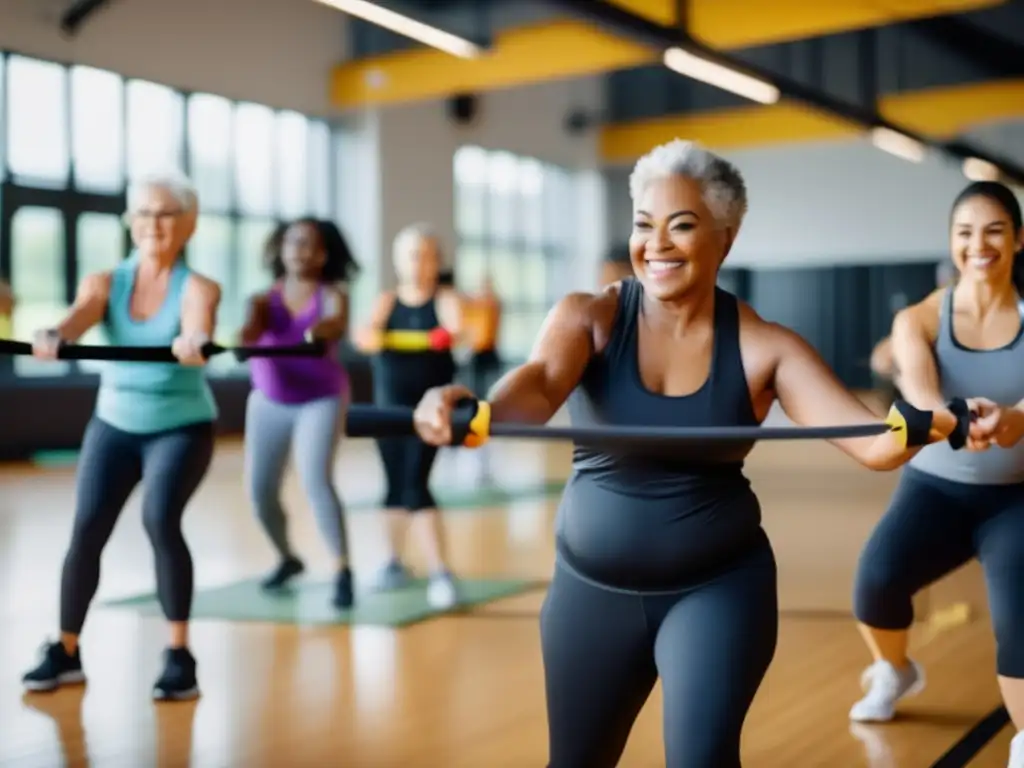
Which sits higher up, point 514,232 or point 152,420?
point 514,232

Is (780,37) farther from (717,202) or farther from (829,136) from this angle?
(717,202)

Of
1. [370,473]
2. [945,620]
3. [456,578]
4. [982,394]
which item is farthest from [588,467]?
[370,473]

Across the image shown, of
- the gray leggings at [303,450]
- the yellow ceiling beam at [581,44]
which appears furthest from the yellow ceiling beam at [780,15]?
the gray leggings at [303,450]

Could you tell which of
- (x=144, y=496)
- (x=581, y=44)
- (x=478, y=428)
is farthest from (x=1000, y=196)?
(x=581, y=44)

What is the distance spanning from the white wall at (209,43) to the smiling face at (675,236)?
9.10 m

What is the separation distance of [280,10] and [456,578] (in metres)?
8.76

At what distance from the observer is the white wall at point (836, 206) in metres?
17.1

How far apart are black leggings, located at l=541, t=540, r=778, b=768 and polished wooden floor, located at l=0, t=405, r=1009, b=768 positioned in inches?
41.1

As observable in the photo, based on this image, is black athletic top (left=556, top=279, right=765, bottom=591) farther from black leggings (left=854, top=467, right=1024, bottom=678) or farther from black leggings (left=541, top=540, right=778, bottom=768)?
black leggings (left=854, top=467, right=1024, bottom=678)

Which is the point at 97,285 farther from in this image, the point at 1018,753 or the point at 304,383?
the point at 1018,753

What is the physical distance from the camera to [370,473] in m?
9.74

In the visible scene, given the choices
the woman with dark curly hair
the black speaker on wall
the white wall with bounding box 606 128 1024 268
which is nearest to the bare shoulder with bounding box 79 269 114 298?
the woman with dark curly hair

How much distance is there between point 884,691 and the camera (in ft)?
10.7

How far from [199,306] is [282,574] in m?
1.88
